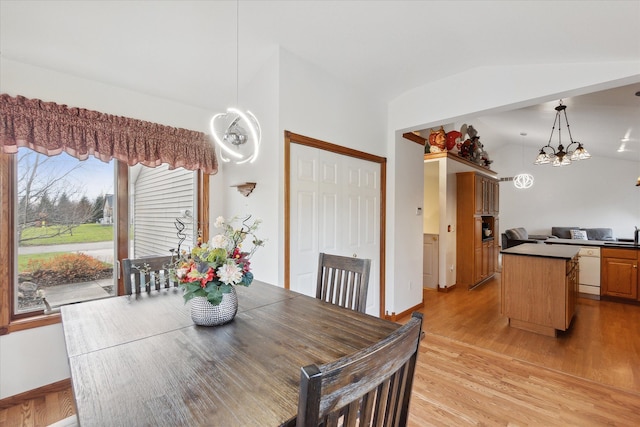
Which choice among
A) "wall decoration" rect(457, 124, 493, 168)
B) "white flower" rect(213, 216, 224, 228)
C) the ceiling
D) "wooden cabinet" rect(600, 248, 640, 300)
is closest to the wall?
"wall decoration" rect(457, 124, 493, 168)

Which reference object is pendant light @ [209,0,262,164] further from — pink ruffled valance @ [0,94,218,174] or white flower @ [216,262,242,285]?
white flower @ [216,262,242,285]

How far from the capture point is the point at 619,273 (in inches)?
169

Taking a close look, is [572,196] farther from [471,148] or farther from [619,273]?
[471,148]

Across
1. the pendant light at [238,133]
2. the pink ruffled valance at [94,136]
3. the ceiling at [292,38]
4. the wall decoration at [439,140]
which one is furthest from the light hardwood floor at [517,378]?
the wall decoration at [439,140]

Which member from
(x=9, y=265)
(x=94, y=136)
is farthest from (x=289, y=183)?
(x=9, y=265)

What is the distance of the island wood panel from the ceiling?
203 cm

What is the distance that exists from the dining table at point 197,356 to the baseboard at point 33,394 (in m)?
1.18

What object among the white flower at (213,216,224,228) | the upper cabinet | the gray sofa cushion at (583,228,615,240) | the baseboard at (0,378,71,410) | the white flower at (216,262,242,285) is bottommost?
the baseboard at (0,378,71,410)

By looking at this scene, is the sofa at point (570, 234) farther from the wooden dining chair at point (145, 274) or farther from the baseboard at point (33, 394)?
the baseboard at point (33, 394)

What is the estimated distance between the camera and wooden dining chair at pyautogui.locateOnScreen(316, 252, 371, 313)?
1.71 m

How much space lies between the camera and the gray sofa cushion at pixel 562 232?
7.35m

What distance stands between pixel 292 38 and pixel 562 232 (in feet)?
27.8

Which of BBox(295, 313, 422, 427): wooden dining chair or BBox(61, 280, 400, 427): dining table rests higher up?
BBox(295, 313, 422, 427): wooden dining chair

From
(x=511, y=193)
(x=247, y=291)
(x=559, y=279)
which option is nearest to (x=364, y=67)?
(x=247, y=291)
